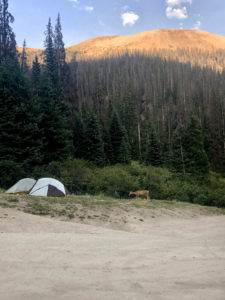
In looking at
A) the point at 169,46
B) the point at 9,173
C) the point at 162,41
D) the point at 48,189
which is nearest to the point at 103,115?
the point at 9,173

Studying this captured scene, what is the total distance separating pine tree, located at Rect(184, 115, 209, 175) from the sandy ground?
25684mm

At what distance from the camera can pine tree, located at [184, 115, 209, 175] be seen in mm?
31016

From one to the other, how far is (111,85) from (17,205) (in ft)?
221

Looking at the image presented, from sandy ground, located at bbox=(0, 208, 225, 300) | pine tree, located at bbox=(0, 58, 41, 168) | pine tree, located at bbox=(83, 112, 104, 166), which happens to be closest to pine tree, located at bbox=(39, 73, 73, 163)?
pine tree, located at bbox=(0, 58, 41, 168)

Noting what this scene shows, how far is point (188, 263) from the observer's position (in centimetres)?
476

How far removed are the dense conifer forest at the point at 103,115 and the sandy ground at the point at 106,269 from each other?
14.6 metres

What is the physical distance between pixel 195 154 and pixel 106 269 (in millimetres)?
29829

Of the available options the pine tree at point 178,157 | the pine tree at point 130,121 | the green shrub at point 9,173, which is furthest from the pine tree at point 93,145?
the pine tree at point 130,121

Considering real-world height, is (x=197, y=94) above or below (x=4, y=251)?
above

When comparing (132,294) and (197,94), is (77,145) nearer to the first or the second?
(132,294)

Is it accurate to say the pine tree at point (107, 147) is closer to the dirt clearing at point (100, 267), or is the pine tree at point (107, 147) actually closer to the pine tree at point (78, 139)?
the pine tree at point (78, 139)

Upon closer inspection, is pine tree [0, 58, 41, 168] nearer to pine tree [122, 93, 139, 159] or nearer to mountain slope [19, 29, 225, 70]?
pine tree [122, 93, 139, 159]

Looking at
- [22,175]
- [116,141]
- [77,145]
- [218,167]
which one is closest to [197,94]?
[218,167]

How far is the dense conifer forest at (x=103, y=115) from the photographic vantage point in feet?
73.5
